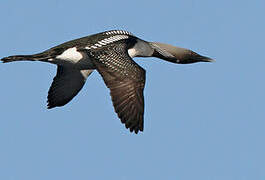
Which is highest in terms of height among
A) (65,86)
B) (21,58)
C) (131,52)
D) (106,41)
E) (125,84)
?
(106,41)

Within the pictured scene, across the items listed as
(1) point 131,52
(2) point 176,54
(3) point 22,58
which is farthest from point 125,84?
(2) point 176,54

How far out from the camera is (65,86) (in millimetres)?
11891

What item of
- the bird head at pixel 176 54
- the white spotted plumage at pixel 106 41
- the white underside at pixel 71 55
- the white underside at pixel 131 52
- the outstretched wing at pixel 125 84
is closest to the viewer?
the outstretched wing at pixel 125 84

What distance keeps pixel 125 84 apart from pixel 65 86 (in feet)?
10.2

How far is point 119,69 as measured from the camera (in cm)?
925

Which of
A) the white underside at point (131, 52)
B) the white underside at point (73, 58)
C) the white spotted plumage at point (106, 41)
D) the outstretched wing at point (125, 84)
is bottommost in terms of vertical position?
the outstretched wing at point (125, 84)

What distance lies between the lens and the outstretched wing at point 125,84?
8711 millimetres

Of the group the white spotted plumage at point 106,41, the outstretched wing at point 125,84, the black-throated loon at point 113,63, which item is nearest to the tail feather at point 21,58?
the black-throated loon at point 113,63

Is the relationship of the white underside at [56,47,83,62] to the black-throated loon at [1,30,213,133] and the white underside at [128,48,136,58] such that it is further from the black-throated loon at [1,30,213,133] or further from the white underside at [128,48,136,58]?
the white underside at [128,48,136,58]

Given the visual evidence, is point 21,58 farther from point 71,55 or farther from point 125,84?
point 125,84

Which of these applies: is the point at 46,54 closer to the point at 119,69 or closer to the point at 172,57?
the point at 119,69

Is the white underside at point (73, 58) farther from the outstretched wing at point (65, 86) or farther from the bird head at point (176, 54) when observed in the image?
the bird head at point (176, 54)

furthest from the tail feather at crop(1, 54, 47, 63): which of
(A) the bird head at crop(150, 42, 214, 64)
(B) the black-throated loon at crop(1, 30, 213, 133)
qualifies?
(A) the bird head at crop(150, 42, 214, 64)

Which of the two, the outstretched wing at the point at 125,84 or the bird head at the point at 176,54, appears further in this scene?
the bird head at the point at 176,54
